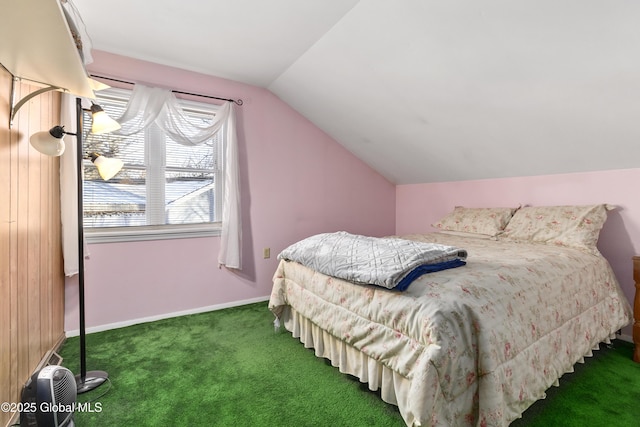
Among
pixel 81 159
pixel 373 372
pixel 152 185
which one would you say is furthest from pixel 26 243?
pixel 373 372

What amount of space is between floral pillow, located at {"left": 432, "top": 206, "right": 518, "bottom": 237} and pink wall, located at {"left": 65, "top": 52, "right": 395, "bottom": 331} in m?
1.13

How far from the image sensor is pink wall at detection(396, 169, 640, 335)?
2287 mm

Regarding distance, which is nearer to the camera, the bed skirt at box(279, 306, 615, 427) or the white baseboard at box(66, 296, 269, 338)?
the bed skirt at box(279, 306, 615, 427)

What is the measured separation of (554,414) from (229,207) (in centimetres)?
268

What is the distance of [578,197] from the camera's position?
2566 mm

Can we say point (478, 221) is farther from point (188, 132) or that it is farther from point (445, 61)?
point (188, 132)

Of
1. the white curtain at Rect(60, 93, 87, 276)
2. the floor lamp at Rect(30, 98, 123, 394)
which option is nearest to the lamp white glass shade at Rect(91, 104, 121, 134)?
the floor lamp at Rect(30, 98, 123, 394)

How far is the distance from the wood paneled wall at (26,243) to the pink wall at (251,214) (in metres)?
0.42

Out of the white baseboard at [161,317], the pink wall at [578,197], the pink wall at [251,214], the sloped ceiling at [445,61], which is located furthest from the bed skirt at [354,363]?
Answer: the pink wall at [578,197]

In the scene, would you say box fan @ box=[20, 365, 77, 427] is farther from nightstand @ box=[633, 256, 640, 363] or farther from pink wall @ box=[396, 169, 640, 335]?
pink wall @ box=[396, 169, 640, 335]

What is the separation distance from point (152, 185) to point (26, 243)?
49.0 inches

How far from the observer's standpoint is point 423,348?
1.23 m

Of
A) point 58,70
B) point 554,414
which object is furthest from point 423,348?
point 58,70

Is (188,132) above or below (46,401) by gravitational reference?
above
